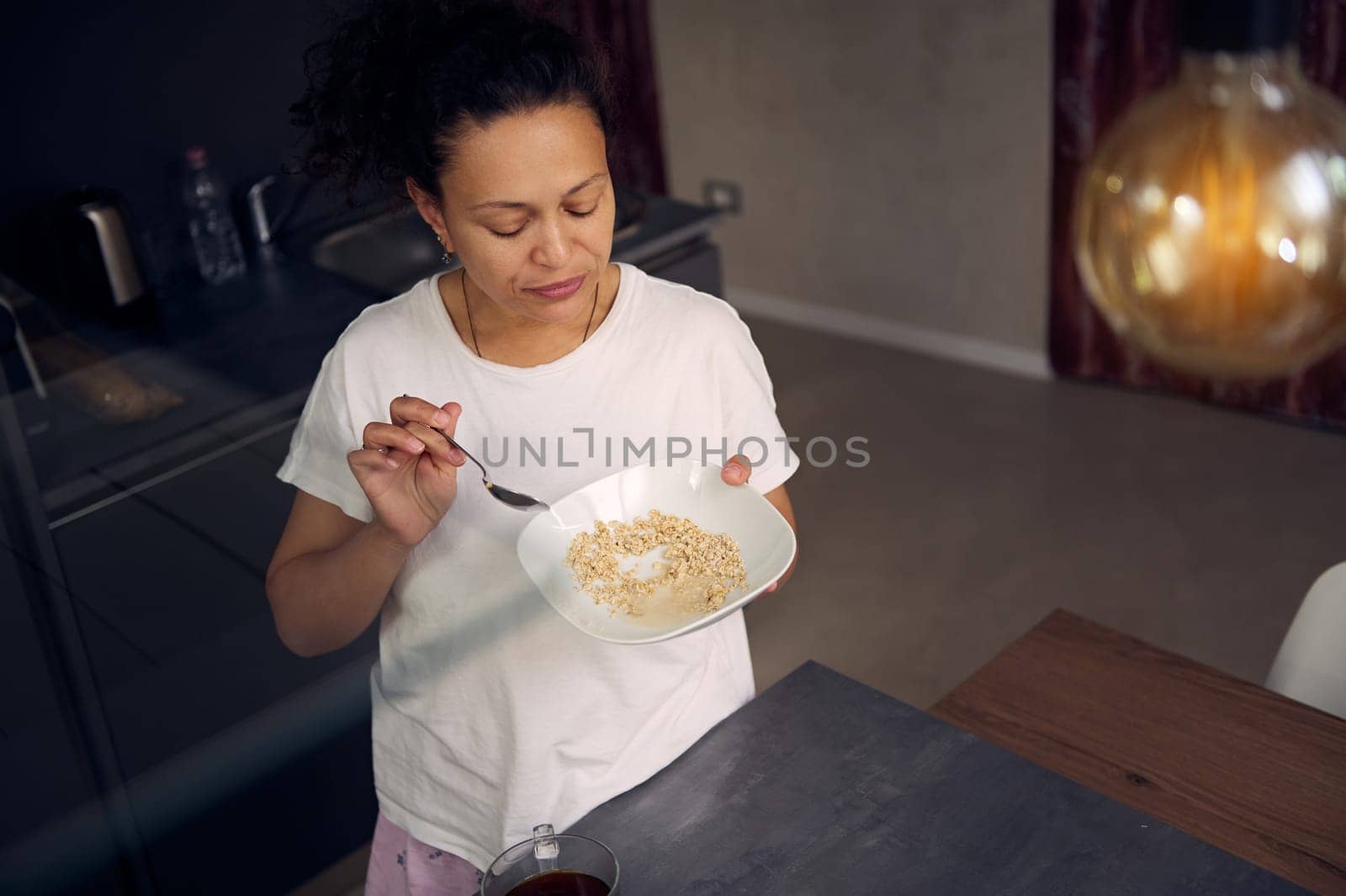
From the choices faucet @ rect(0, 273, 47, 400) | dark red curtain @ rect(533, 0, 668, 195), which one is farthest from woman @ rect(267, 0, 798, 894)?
dark red curtain @ rect(533, 0, 668, 195)

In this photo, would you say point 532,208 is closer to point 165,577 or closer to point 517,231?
point 517,231

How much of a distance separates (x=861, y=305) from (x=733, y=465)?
2.54 m

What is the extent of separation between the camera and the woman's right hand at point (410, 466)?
3.16ft

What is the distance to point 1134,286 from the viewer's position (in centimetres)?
77

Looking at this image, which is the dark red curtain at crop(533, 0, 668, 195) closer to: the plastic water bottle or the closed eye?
the plastic water bottle

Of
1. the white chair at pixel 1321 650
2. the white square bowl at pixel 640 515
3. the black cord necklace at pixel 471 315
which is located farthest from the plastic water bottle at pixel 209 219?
the white chair at pixel 1321 650

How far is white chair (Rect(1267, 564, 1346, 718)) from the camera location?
1.33 metres

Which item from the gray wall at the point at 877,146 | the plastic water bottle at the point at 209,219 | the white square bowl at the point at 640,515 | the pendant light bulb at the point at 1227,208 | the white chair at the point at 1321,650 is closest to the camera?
the pendant light bulb at the point at 1227,208

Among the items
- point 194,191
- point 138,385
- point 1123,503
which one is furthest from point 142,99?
point 1123,503

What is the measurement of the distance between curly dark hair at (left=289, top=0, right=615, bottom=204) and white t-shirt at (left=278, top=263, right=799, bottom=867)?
14cm

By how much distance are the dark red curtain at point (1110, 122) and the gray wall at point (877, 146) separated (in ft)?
0.22

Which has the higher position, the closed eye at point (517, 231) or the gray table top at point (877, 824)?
the closed eye at point (517, 231)

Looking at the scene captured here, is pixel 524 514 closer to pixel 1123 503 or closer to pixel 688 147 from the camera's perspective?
pixel 1123 503

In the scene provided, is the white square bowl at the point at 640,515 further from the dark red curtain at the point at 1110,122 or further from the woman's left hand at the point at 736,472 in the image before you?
the dark red curtain at the point at 1110,122
